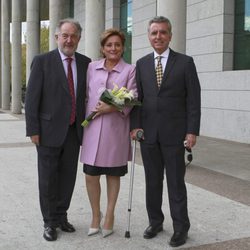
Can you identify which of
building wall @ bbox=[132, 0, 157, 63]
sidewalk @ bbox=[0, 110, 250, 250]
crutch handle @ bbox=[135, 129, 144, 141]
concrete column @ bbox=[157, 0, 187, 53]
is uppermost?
building wall @ bbox=[132, 0, 157, 63]

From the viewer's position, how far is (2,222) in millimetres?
5016

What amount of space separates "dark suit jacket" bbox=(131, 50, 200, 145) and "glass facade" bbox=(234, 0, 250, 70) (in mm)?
8517

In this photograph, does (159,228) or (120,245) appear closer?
(120,245)

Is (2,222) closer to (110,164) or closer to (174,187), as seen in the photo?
(110,164)

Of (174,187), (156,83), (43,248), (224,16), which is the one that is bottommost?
(43,248)

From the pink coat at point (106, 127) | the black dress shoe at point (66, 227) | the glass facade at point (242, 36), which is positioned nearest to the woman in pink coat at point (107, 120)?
the pink coat at point (106, 127)

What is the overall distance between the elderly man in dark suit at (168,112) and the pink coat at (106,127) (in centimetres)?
10

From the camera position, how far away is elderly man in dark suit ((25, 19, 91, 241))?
4.43 m

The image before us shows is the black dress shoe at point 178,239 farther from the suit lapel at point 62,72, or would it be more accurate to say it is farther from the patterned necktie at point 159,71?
the suit lapel at point 62,72

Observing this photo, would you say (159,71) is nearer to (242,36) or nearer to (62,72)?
(62,72)

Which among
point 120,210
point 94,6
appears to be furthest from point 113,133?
point 94,6

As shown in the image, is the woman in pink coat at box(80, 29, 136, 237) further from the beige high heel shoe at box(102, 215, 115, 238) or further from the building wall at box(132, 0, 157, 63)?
the building wall at box(132, 0, 157, 63)

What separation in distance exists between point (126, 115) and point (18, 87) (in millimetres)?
21955

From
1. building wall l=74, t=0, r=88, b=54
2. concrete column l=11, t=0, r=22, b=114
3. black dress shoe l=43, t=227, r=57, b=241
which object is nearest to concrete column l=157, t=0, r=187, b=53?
black dress shoe l=43, t=227, r=57, b=241
